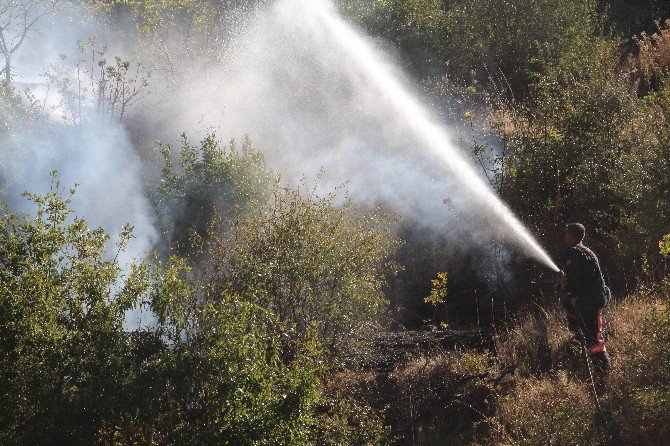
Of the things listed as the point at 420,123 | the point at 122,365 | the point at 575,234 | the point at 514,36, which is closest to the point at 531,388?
the point at 575,234

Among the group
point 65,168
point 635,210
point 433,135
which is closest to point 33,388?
point 635,210

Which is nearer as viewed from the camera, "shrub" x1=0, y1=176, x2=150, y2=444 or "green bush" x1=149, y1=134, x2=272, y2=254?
"shrub" x1=0, y1=176, x2=150, y2=444

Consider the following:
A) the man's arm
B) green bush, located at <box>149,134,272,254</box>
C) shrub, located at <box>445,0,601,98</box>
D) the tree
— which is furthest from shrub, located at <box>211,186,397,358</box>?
the tree

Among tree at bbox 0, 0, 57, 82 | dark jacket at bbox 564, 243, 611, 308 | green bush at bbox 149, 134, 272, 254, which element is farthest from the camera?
tree at bbox 0, 0, 57, 82

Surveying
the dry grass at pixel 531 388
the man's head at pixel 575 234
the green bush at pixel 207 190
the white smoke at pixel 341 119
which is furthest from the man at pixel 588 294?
the green bush at pixel 207 190

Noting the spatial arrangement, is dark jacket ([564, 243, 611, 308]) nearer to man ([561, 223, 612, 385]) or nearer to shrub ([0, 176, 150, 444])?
man ([561, 223, 612, 385])

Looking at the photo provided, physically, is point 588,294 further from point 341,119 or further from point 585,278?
point 341,119

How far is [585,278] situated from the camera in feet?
29.1

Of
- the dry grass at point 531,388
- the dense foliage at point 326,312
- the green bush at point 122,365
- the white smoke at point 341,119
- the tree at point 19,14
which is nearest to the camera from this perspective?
the green bush at point 122,365

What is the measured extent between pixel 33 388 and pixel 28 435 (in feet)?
1.42

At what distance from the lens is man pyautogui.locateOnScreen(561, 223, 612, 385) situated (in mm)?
8867

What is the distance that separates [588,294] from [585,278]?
0.62ft

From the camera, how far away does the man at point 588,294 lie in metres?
8.87

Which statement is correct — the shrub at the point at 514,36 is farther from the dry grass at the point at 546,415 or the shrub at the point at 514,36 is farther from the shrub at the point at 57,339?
the shrub at the point at 57,339
